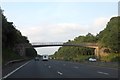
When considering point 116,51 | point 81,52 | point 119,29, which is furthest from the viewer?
point 81,52

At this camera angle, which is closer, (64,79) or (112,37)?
(64,79)

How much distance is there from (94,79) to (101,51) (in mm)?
116797

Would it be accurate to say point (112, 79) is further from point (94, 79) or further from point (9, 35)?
point (9, 35)

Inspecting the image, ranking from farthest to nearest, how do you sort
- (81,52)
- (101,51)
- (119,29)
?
1. (81,52)
2. (101,51)
3. (119,29)

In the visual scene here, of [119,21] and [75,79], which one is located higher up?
[119,21]

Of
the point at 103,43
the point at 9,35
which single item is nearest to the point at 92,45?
the point at 103,43

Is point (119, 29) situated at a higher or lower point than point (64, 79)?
higher

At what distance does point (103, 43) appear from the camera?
119 metres

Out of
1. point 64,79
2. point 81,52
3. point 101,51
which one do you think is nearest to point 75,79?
point 64,79

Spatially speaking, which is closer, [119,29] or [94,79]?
[94,79]

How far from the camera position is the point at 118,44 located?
106562mm

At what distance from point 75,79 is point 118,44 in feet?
279

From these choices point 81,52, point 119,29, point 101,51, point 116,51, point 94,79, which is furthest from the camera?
point 81,52

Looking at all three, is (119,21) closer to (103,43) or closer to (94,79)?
(103,43)
